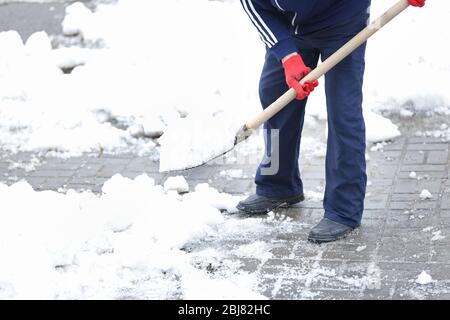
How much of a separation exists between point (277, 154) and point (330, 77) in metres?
0.64

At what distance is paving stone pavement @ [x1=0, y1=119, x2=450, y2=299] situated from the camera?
15.0 ft

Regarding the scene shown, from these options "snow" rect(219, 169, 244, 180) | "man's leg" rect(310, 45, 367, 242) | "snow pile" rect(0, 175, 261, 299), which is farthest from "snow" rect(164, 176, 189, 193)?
"man's leg" rect(310, 45, 367, 242)

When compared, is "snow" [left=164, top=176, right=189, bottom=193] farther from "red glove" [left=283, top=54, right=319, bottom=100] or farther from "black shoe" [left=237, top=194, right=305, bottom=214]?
"red glove" [left=283, top=54, right=319, bottom=100]

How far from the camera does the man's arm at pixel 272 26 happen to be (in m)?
4.93

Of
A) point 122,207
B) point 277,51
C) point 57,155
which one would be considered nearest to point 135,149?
point 57,155

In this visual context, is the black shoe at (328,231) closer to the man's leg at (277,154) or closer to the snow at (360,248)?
the snow at (360,248)

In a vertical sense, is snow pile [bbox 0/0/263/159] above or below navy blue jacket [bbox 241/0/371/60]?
below

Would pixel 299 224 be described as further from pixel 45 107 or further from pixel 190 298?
pixel 45 107

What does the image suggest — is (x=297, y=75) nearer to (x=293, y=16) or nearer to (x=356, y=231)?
(x=293, y=16)

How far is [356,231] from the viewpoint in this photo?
514cm

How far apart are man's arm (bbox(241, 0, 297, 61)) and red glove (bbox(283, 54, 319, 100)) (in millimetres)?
44

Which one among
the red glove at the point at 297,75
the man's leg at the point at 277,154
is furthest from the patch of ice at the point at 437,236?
the red glove at the point at 297,75

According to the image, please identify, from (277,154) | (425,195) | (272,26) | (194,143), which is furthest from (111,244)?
(425,195)

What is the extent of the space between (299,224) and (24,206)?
1.43 m
